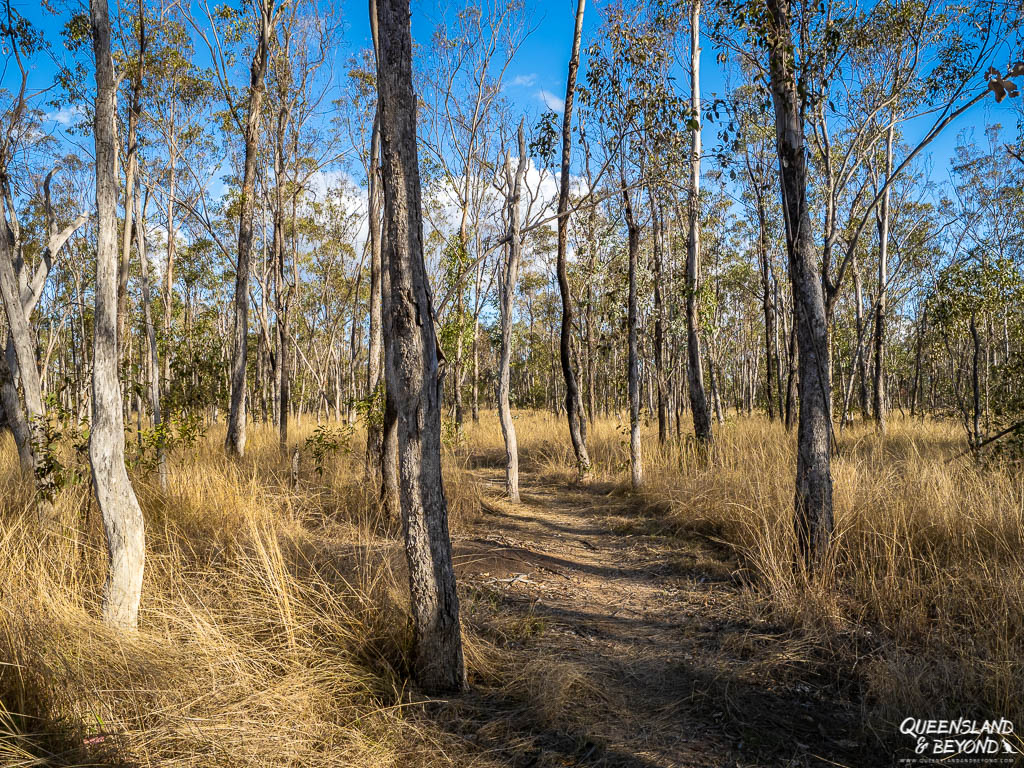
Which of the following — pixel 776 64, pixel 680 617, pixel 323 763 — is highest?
pixel 776 64

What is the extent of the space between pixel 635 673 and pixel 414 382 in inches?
84.9

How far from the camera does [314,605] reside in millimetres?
3238

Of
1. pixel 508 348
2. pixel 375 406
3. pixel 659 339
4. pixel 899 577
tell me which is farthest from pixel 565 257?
pixel 899 577

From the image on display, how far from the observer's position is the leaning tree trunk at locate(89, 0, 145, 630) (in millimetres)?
3062

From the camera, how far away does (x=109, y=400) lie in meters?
3.16

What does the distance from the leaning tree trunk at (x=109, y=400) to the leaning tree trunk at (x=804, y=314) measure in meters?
4.55

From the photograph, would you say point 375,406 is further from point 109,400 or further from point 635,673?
point 635,673

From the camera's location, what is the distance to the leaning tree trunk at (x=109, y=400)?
3.06m

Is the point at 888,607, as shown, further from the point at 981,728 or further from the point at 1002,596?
the point at 981,728

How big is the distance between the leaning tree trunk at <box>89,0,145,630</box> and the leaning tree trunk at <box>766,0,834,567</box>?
455 cm

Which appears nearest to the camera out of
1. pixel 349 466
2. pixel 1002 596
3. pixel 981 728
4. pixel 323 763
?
pixel 323 763

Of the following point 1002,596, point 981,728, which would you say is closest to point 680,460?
point 1002,596

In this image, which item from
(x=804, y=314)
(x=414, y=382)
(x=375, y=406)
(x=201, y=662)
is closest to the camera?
(x=201, y=662)

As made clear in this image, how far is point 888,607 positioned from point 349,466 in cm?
719
